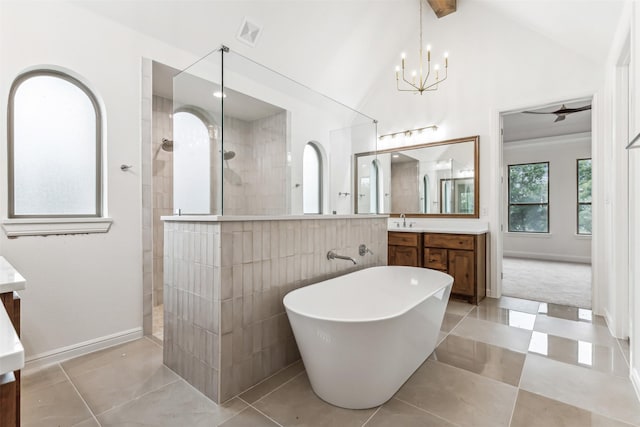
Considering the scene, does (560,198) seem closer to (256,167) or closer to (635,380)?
(635,380)

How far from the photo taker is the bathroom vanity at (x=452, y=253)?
3.21 metres

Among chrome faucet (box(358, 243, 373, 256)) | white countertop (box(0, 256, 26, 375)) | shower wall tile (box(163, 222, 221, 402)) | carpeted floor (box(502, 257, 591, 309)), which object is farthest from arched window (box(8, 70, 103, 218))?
carpeted floor (box(502, 257, 591, 309))

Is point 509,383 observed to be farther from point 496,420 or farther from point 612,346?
point 612,346

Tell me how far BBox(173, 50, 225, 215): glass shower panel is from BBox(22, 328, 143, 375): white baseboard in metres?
1.05

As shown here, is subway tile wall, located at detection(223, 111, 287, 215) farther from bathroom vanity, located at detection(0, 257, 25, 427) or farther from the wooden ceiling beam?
the wooden ceiling beam

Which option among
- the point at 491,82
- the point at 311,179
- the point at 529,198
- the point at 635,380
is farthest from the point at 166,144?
the point at 529,198

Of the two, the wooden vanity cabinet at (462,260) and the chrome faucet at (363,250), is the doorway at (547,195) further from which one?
the chrome faucet at (363,250)

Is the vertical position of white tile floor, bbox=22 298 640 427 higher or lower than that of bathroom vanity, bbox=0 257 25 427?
lower

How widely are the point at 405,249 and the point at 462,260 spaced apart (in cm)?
63

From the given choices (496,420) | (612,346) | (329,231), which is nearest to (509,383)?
(496,420)

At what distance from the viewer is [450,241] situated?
3322mm

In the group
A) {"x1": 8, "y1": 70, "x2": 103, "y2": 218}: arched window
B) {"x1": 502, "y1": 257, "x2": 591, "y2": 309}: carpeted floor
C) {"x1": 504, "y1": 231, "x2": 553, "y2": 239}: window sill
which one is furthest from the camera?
{"x1": 504, "y1": 231, "x2": 553, "y2": 239}: window sill

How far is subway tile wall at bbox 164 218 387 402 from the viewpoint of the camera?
1623 millimetres

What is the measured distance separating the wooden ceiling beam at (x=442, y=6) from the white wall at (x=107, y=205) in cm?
289
